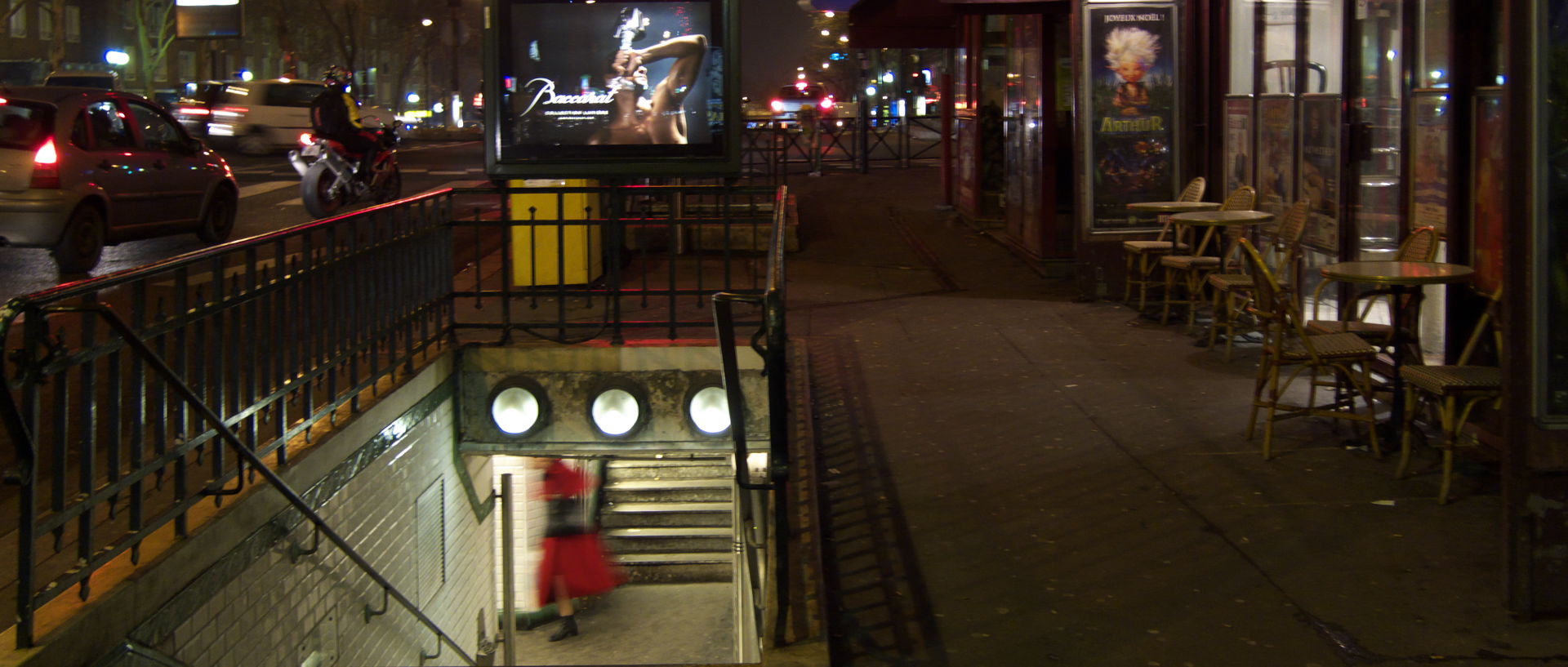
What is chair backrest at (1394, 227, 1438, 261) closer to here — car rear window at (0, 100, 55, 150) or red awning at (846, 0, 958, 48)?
car rear window at (0, 100, 55, 150)

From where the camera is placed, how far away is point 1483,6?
253 inches

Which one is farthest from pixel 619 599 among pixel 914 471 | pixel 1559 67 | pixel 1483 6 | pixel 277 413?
pixel 1559 67

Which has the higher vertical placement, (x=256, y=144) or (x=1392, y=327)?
(x=256, y=144)

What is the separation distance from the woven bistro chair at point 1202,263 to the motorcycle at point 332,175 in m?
9.39

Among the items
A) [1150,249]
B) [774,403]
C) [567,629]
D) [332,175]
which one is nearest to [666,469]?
[567,629]

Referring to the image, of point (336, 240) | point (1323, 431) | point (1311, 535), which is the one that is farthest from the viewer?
point (1323, 431)

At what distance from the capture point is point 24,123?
10.1m

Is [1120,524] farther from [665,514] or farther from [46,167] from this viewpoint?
[46,167]

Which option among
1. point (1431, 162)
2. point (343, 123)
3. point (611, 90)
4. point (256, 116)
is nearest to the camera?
point (1431, 162)

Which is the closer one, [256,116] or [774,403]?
[774,403]

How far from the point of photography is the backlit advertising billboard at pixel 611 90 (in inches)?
298

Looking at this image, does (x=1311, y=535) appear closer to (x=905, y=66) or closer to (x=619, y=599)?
(x=619, y=599)

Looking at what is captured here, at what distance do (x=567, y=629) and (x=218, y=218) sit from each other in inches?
207

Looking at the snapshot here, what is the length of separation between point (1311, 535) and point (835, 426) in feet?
9.01
